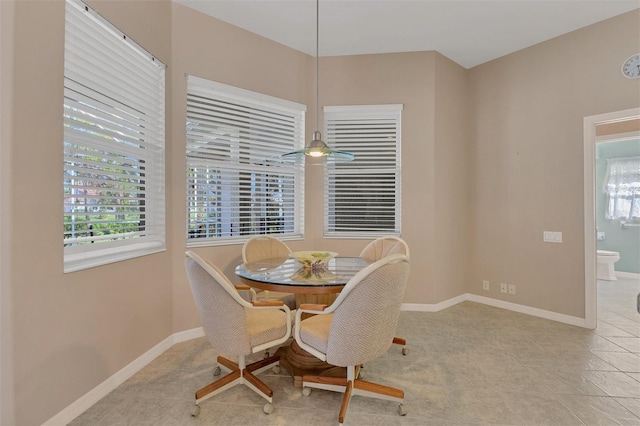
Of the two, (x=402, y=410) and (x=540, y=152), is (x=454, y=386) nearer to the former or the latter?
(x=402, y=410)

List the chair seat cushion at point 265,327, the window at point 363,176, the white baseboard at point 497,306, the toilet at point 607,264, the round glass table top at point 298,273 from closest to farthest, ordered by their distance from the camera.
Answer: the chair seat cushion at point 265,327 → the round glass table top at point 298,273 → the white baseboard at point 497,306 → the window at point 363,176 → the toilet at point 607,264

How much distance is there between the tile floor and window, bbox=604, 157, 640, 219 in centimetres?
350

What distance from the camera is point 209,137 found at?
3.06 metres

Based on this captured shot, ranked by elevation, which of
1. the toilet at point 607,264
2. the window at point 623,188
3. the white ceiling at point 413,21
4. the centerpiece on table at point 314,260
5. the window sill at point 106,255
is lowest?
the toilet at point 607,264

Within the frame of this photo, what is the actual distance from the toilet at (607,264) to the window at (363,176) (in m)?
4.22

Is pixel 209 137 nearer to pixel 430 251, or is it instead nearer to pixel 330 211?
pixel 330 211

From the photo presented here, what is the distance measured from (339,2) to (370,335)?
9.64 ft

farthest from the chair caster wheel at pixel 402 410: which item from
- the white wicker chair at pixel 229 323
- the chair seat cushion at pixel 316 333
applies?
the white wicker chair at pixel 229 323

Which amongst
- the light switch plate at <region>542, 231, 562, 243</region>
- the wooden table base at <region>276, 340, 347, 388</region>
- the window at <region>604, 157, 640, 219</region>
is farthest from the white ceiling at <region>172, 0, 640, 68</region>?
the window at <region>604, 157, 640, 219</region>

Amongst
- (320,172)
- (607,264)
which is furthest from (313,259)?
(607,264)

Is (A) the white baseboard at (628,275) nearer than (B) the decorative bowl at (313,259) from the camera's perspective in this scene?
No

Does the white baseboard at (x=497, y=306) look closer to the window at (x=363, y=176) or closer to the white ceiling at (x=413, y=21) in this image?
the window at (x=363, y=176)

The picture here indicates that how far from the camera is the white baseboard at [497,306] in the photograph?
3289 mm

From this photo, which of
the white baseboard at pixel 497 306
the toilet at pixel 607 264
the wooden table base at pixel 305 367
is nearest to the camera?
the wooden table base at pixel 305 367
